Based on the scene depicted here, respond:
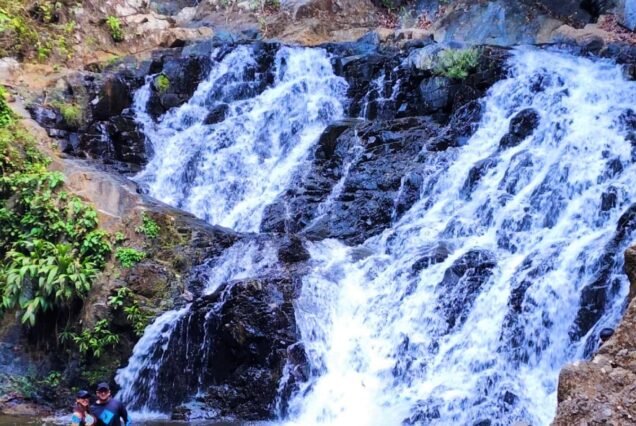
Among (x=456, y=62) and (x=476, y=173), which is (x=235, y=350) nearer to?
(x=476, y=173)

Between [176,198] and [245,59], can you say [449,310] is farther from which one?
[245,59]

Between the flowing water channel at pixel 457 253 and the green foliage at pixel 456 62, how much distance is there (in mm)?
976

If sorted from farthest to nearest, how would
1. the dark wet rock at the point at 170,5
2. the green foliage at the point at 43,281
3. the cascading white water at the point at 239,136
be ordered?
the dark wet rock at the point at 170,5 → the cascading white water at the point at 239,136 → the green foliage at the point at 43,281

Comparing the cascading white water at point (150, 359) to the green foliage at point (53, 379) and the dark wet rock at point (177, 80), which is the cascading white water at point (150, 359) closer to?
the green foliage at point (53, 379)

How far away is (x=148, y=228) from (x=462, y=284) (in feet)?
21.8

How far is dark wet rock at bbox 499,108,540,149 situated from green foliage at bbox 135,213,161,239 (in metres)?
8.71

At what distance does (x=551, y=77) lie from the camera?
17.6 meters

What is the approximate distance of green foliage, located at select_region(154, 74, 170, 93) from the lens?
65.7 ft

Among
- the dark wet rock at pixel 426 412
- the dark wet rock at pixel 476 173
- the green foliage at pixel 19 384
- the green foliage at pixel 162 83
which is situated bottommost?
the green foliage at pixel 19 384

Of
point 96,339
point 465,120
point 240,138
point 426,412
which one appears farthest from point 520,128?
point 96,339

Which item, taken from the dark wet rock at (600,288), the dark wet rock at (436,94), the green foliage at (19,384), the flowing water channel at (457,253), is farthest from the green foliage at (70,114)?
the dark wet rock at (600,288)

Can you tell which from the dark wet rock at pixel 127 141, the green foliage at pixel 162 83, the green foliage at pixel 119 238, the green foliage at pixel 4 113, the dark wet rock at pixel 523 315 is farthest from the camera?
the green foliage at pixel 162 83

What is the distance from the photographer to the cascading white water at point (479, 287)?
33.2 feet

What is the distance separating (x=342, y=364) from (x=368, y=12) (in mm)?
19244
